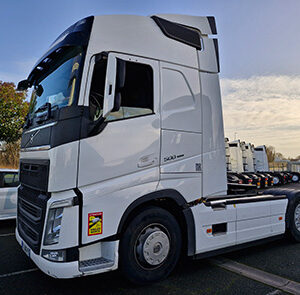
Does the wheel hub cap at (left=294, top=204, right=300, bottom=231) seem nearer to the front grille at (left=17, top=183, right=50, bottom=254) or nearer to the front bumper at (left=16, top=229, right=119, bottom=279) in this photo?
the front bumper at (left=16, top=229, right=119, bottom=279)

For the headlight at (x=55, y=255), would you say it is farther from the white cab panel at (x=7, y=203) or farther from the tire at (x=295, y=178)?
the tire at (x=295, y=178)

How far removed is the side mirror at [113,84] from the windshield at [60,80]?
36 centimetres

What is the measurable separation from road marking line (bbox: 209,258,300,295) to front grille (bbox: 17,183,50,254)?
272cm

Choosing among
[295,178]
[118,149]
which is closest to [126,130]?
[118,149]

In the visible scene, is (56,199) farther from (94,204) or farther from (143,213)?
(143,213)

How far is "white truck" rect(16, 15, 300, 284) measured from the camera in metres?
3.04

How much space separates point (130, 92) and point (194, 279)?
2.62m

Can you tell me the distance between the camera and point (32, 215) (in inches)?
134

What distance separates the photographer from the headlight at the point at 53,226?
2.96m

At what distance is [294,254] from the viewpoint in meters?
4.88

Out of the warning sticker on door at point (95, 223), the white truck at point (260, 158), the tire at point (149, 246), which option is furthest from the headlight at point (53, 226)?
the white truck at point (260, 158)

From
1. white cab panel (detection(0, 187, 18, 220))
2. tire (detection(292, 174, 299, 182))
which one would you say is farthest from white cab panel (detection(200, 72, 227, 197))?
tire (detection(292, 174, 299, 182))

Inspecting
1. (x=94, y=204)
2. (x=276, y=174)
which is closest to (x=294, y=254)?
(x=94, y=204)

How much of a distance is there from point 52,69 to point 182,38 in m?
1.90
